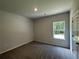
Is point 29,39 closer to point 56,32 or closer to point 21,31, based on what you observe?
point 21,31

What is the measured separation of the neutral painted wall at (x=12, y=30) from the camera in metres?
3.46

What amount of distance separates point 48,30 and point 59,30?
0.92 m

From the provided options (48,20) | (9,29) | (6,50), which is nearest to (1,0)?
(9,29)

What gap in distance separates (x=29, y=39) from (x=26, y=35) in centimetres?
58

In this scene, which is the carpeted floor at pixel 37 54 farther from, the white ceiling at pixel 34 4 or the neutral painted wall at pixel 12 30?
the white ceiling at pixel 34 4

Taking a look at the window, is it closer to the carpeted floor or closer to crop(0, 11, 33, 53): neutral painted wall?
the carpeted floor

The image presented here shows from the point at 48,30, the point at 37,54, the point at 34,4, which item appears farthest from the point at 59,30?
the point at 34,4

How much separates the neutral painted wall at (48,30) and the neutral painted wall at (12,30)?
1.03 meters

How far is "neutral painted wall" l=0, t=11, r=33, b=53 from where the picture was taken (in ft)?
11.4

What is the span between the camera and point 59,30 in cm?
477

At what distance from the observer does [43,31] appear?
18.5 feet

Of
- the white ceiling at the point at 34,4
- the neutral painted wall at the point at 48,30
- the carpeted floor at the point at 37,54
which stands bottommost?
the carpeted floor at the point at 37,54

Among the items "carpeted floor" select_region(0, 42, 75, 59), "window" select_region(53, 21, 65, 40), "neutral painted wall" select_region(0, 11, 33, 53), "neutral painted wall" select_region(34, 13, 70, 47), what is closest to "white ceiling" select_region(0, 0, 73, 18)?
"neutral painted wall" select_region(0, 11, 33, 53)

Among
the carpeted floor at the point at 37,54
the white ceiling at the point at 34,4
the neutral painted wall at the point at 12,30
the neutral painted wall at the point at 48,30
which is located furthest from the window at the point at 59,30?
the neutral painted wall at the point at 12,30
